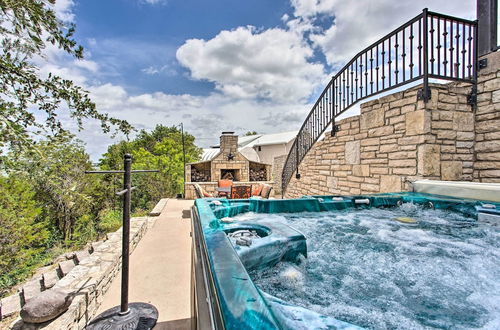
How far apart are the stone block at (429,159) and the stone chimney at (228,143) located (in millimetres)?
9223

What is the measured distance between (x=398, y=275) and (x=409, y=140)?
8.56ft

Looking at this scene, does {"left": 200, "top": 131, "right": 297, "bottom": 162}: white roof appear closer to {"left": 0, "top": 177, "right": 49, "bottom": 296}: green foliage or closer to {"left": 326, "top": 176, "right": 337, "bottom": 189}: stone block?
{"left": 0, "top": 177, "right": 49, "bottom": 296}: green foliage

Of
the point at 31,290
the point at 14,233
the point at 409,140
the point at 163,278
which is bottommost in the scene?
the point at 31,290

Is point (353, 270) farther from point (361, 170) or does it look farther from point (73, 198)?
point (73, 198)

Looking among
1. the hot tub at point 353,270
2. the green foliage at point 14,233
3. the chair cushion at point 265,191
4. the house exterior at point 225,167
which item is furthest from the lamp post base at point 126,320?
the house exterior at point 225,167

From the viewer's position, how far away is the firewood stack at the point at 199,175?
40.0ft

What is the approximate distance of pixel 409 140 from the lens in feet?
11.9

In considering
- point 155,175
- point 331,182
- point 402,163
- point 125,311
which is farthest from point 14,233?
point 402,163

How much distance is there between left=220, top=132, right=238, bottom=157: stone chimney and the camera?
11984mm

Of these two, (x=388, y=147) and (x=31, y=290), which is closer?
(x=388, y=147)

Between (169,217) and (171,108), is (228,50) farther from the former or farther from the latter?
(169,217)

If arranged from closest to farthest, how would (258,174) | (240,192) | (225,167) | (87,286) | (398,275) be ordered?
(398,275) < (87,286) < (240,192) < (225,167) < (258,174)

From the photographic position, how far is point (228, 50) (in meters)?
8.23

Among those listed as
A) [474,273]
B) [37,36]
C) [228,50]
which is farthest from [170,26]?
[474,273]
